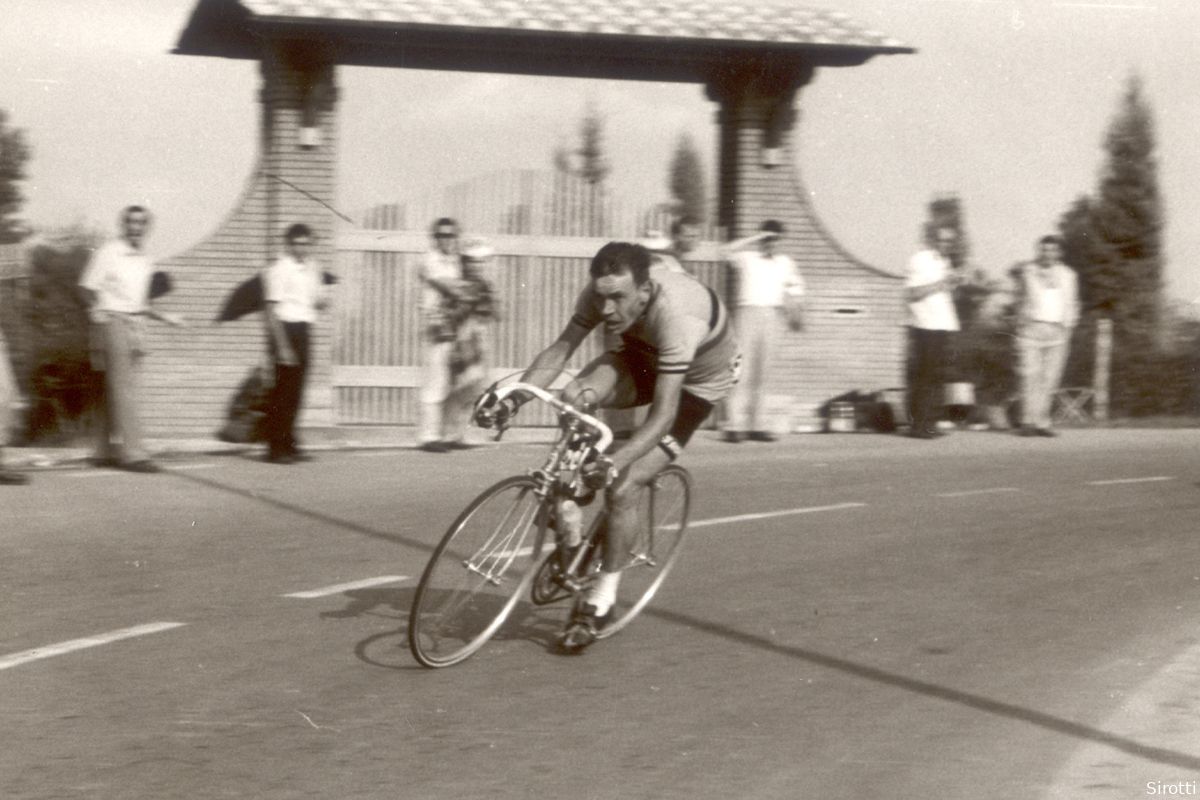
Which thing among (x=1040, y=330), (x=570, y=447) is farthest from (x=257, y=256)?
(x=570, y=447)

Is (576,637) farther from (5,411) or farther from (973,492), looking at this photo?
(5,411)

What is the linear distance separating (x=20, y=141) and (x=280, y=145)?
6.86 m

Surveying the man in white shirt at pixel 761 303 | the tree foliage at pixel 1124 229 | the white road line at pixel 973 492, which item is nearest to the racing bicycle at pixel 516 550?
the white road line at pixel 973 492

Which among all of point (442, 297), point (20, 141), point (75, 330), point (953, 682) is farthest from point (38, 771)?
point (20, 141)

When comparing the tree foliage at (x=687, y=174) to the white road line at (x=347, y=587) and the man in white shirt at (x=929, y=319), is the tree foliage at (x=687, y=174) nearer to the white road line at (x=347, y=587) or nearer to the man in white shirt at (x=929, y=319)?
the man in white shirt at (x=929, y=319)

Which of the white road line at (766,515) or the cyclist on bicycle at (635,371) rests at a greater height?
the cyclist on bicycle at (635,371)

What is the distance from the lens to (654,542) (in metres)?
8.73

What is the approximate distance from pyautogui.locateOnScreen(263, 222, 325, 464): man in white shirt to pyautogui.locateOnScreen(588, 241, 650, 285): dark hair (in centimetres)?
766

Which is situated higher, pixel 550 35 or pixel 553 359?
pixel 550 35

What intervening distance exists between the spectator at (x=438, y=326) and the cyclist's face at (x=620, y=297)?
8368 millimetres

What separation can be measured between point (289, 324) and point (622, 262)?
7.78 m

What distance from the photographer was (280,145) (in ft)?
63.1

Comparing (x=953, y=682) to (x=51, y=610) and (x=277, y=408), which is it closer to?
(x=51, y=610)

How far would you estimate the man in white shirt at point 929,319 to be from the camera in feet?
57.3
